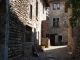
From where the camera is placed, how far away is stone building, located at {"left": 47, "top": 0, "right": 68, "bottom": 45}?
27.4 metres

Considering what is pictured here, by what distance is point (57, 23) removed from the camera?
92.2 ft

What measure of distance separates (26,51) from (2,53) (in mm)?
3942

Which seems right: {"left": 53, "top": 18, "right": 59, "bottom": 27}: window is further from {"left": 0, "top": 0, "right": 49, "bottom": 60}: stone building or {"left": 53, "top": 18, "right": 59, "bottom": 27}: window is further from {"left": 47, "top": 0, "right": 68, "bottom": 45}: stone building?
{"left": 0, "top": 0, "right": 49, "bottom": 60}: stone building

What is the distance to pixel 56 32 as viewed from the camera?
27.7 m

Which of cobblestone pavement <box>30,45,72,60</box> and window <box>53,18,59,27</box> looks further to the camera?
window <box>53,18,59,27</box>

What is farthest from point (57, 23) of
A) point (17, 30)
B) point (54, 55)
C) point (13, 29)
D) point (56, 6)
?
point (13, 29)

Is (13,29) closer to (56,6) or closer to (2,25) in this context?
(2,25)

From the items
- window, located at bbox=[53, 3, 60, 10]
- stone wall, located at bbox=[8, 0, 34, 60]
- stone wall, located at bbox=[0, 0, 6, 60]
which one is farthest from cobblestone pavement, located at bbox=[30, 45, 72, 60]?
window, located at bbox=[53, 3, 60, 10]

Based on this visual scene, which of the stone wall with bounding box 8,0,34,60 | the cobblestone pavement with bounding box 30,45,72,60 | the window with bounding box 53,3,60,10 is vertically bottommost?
the cobblestone pavement with bounding box 30,45,72,60

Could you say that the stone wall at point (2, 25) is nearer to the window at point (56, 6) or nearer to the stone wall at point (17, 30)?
the stone wall at point (17, 30)

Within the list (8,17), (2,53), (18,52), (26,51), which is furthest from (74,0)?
(26,51)

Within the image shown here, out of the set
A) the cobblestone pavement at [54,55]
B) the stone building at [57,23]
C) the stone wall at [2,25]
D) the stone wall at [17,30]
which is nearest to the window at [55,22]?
the stone building at [57,23]

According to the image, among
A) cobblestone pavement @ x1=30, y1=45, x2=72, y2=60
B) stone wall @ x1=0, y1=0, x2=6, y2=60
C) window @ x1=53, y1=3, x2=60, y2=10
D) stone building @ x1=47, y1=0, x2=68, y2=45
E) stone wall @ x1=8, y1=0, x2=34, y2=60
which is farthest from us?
window @ x1=53, y1=3, x2=60, y2=10

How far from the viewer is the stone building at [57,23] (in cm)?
2738
